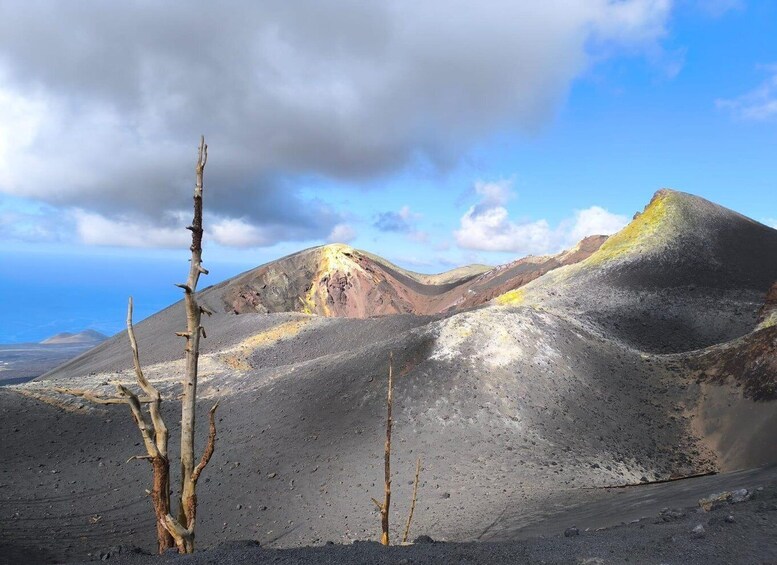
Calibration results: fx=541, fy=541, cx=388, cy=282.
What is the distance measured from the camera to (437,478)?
16312 millimetres

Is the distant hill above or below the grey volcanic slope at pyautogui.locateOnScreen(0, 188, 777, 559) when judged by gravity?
above

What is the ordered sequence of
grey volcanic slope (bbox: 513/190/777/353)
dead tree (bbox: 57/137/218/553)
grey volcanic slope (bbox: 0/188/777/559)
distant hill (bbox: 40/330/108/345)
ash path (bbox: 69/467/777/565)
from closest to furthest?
ash path (bbox: 69/467/777/565) → dead tree (bbox: 57/137/218/553) → grey volcanic slope (bbox: 0/188/777/559) → grey volcanic slope (bbox: 513/190/777/353) → distant hill (bbox: 40/330/108/345)

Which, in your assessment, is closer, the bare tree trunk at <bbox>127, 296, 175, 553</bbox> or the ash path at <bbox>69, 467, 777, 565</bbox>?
the ash path at <bbox>69, 467, 777, 565</bbox>

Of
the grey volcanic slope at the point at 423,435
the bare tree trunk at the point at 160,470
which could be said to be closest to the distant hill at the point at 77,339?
the grey volcanic slope at the point at 423,435

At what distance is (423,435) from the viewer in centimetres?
1872

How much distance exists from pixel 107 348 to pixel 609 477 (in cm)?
4869

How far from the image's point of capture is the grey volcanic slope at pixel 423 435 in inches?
567

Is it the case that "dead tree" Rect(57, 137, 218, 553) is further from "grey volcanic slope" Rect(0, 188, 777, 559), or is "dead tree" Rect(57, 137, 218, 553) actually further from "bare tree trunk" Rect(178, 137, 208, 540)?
"grey volcanic slope" Rect(0, 188, 777, 559)

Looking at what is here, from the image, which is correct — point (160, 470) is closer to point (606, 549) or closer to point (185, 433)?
point (185, 433)

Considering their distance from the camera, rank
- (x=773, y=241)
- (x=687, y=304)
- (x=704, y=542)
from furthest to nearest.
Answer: (x=773, y=241) → (x=687, y=304) → (x=704, y=542)

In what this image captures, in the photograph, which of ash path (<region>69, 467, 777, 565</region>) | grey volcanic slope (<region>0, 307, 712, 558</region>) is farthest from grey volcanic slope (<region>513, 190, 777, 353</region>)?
ash path (<region>69, 467, 777, 565</region>)

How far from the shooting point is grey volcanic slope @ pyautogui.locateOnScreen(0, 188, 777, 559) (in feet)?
47.2

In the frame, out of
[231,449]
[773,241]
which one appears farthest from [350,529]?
[773,241]

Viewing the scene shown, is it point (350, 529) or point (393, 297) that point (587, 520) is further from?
point (393, 297)
